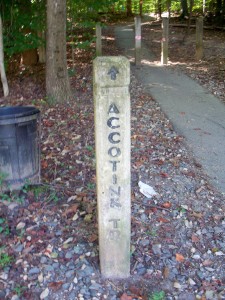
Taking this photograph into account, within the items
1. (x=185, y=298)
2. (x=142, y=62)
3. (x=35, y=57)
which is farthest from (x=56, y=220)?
(x=142, y=62)

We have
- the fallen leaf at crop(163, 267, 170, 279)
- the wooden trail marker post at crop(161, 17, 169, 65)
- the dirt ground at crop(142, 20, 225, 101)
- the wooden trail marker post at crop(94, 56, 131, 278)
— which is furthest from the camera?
the wooden trail marker post at crop(161, 17, 169, 65)

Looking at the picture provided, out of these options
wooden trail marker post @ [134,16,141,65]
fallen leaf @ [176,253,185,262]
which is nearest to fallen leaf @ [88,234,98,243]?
fallen leaf @ [176,253,185,262]

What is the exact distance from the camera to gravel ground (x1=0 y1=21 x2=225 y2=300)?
3.15m

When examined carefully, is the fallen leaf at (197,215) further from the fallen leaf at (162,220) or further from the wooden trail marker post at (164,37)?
the wooden trail marker post at (164,37)

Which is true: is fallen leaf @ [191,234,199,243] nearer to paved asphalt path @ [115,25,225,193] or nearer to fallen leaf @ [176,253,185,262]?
fallen leaf @ [176,253,185,262]

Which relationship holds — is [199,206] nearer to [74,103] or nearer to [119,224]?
[119,224]

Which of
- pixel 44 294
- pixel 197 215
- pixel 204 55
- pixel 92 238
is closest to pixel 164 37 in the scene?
pixel 204 55

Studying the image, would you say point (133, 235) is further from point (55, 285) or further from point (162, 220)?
point (55, 285)

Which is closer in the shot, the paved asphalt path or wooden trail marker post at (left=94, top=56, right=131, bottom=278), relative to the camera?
wooden trail marker post at (left=94, top=56, right=131, bottom=278)

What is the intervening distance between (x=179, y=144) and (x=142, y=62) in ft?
20.7

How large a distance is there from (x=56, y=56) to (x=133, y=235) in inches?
187

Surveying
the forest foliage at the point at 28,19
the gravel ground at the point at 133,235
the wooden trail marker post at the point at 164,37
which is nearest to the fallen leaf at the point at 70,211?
the gravel ground at the point at 133,235

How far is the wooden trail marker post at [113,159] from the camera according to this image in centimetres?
260

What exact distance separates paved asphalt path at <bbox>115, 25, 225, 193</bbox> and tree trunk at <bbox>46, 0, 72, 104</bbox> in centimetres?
196
